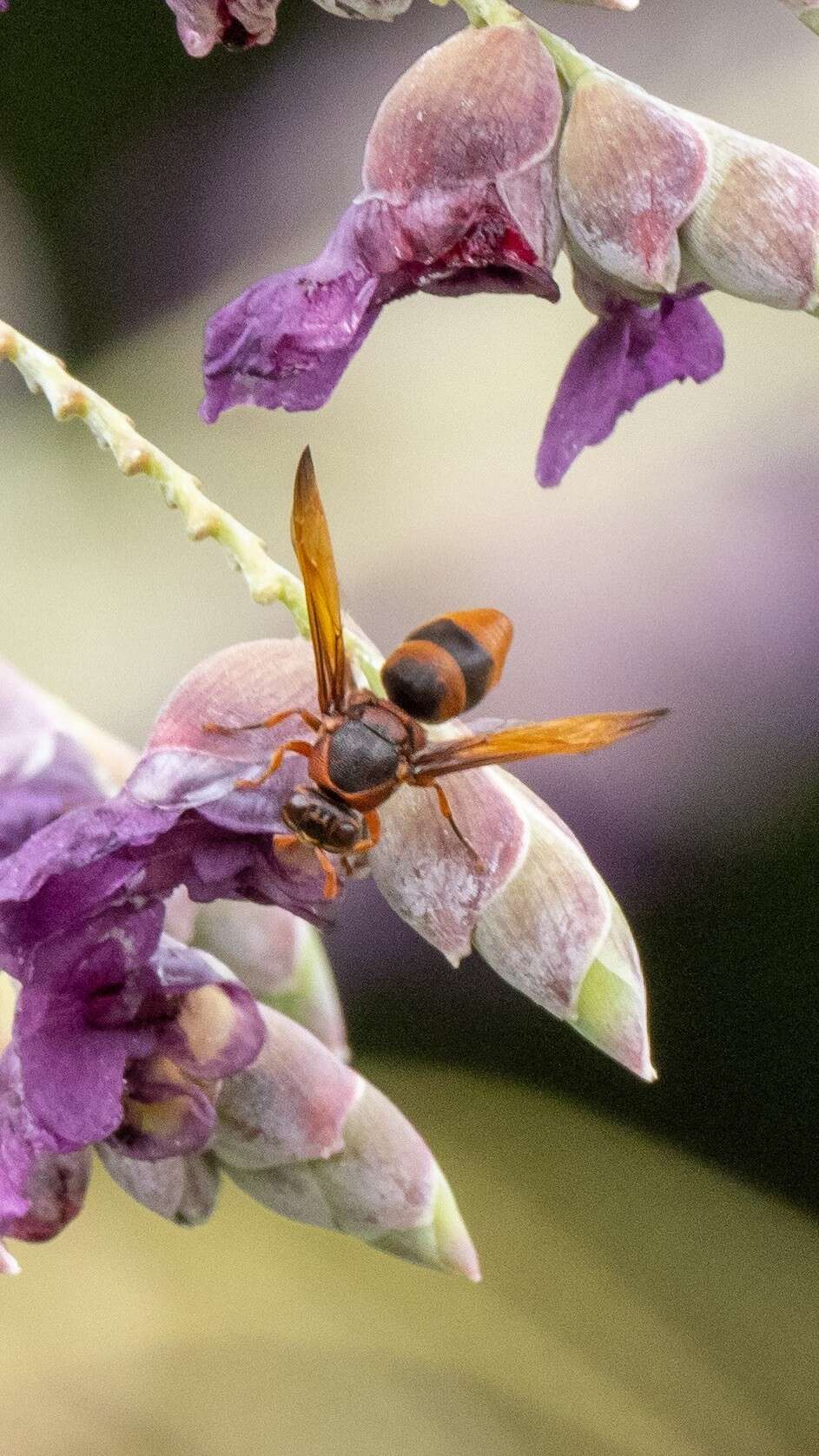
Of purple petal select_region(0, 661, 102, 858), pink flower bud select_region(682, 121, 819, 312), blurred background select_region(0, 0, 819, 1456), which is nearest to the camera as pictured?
pink flower bud select_region(682, 121, 819, 312)

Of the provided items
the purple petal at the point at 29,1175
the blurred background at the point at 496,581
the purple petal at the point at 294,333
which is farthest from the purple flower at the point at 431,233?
the blurred background at the point at 496,581

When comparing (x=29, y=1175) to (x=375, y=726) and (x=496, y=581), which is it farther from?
(x=496, y=581)

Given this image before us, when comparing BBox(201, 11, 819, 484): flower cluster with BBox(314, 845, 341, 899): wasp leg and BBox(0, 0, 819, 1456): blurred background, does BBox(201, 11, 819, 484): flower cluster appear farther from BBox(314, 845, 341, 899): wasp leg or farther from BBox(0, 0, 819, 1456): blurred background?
BBox(0, 0, 819, 1456): blurred background

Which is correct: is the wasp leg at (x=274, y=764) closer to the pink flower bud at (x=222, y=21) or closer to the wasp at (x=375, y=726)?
the wasp at (x=375, y=726)

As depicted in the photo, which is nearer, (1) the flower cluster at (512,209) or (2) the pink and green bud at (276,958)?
(1) the flower cluster at (512,209)

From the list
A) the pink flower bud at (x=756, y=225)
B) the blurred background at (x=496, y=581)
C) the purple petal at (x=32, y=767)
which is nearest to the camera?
the pink flower bud at (x=756, y=225)

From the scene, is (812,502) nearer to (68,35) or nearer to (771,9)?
(771,9)

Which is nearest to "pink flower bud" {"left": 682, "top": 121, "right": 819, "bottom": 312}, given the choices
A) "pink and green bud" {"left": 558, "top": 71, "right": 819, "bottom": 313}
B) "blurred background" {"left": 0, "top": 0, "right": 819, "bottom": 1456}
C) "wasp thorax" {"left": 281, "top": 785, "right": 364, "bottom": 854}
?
"pink and green bud" {"left": 558, "top": 71, "right": 819, "bottom": 313}
